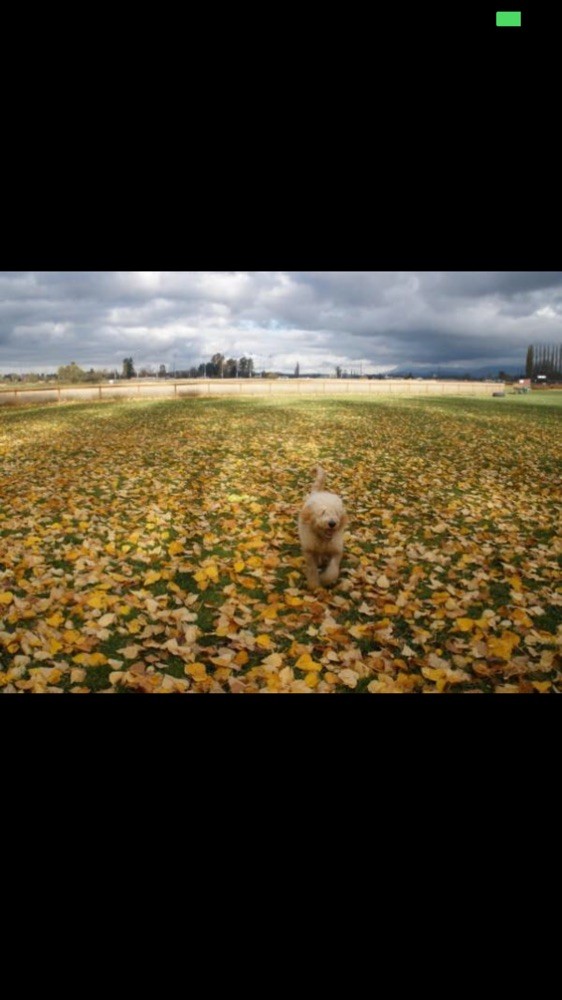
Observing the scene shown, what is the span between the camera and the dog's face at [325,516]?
136 inches

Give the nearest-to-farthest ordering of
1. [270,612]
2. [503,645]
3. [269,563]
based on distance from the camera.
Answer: [503,645] < [270,612] < [269,563]

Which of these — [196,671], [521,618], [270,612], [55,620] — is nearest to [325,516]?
[270,612]

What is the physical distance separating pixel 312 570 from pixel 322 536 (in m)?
0.36

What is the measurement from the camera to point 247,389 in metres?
11.9

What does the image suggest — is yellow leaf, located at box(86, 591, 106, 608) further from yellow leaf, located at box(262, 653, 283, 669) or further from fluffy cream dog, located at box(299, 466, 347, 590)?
fluffy cream dog, located at box(299, 466, 347, 590)

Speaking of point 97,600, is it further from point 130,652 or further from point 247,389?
point 247,389

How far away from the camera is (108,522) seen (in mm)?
4730
